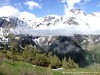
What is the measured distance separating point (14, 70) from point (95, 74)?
31095mm

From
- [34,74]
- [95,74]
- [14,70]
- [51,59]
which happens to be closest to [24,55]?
[51,59]

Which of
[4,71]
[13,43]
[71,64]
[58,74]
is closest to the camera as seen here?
[4,71]

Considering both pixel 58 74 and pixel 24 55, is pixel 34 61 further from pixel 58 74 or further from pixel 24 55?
pixel 58 74

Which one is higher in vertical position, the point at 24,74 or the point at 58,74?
the point at 24,74

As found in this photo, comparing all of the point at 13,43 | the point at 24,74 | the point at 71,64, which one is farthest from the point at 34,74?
the point at 71,64

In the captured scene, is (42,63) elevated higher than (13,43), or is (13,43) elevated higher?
(13,43)

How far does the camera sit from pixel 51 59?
186875 mm

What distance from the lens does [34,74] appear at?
3556 centimetres

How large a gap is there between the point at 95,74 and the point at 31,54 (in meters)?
92.0

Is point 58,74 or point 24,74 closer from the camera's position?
point 24,74

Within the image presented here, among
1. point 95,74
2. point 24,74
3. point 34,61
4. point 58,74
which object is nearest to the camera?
point 24,74

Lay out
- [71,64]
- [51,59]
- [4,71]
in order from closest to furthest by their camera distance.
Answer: [4,71]
[51,59]
[71,64]

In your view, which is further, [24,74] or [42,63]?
→ [42,63]

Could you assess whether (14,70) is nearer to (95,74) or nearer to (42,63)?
Result: (95,74)
